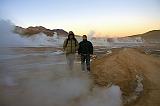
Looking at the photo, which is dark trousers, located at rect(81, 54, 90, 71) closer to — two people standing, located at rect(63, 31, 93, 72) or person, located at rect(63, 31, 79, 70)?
two people standing, located at rect(63, 31, 93, 72)

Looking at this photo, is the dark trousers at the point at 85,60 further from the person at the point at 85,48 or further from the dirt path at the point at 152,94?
the dirt path at the point at 152,94

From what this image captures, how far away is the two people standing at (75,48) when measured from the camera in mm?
10508

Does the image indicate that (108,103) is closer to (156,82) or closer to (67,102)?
(67,102)

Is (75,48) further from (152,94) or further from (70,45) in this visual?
(152,94)

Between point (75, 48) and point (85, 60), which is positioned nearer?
point (75, 48)

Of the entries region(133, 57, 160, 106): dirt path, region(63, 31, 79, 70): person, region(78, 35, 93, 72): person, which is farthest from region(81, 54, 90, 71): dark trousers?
region(133, 57, 160, 106): dirt path

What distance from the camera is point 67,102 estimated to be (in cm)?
721

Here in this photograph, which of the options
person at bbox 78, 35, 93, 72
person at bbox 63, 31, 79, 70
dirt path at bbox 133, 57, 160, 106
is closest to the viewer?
dirt path at bbox 133, 57, 160, 106

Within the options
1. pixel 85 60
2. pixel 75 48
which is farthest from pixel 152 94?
pixel 85 60

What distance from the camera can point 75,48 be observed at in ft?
35.0

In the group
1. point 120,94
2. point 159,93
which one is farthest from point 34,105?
point 159,93

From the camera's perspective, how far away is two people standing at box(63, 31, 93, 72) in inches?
414

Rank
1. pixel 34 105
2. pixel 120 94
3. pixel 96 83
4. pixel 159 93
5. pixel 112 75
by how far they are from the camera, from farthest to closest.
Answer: pixel 112 75 → pixel 96 83 → pixel 159 93 → pixel 120 94 → pixel 34 105

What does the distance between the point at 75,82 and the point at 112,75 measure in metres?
1.91
